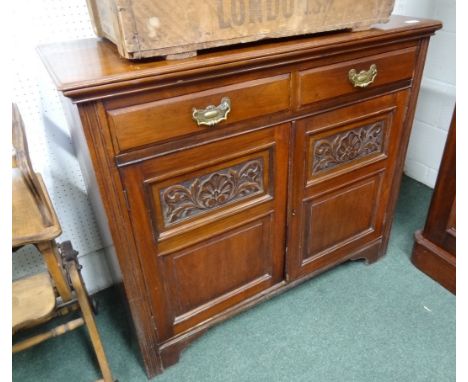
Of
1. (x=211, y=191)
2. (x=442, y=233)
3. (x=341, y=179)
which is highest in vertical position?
(x=211, y=191)

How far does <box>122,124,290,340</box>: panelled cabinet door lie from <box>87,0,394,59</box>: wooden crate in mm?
264

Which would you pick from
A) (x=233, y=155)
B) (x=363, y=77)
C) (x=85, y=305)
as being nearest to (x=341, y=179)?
(x=363, y=77)

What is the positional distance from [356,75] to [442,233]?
85 centimetres

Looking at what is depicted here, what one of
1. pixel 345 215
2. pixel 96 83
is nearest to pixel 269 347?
pixel 345 215

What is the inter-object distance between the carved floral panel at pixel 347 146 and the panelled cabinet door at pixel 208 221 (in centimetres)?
16

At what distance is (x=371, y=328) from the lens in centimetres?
151

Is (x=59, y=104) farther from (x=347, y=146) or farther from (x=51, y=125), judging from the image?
(x=347, y=146)

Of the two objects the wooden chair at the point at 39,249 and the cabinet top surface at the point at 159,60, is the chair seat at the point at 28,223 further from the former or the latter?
the cabinet top surface at the point at 159,60

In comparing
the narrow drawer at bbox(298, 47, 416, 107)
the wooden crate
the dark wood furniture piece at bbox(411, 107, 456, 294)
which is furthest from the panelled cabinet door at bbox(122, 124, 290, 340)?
the dark wood furniture piece at bbox(411, 107, 456, 294)

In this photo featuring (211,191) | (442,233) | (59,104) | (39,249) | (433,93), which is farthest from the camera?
(433,93)

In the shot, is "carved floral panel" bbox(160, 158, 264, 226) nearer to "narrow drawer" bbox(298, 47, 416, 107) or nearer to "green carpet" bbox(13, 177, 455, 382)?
"narrow drawer" bbox(298, 47, 416, 107)

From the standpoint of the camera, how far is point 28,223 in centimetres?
96

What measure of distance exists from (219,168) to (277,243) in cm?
43

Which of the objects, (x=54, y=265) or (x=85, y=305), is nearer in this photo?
(x=54, y=265)
